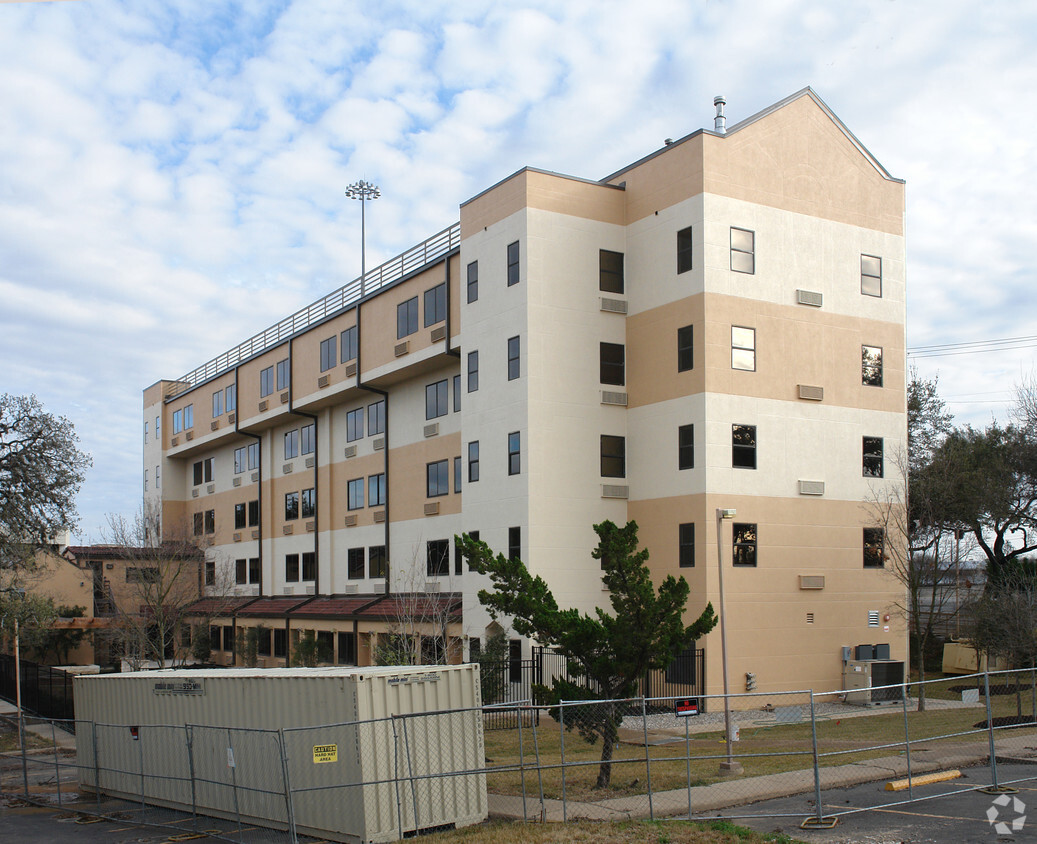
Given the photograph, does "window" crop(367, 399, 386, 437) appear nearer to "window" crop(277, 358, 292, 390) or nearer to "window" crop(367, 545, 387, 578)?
"window" crop(367, 545, 387, 578)

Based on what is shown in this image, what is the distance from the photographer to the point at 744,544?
1253 inches

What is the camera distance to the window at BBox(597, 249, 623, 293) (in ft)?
115

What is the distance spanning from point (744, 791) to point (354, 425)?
3289 centimetres

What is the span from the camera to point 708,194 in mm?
32188

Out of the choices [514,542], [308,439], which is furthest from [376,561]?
[514,542]

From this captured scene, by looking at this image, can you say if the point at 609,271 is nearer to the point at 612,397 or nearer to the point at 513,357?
the point at 612,397

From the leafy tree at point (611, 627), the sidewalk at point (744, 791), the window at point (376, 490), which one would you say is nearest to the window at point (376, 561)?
the window at point (376, 490)

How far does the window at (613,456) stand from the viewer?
34.6 metres

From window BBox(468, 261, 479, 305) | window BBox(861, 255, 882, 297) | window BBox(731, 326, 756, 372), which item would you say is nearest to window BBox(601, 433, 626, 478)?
window BBox(731, 326, 756, 372)

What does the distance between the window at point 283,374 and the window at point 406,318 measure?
1153 cm

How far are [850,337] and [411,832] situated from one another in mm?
24839

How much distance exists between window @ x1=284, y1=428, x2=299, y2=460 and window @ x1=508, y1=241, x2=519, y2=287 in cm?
2244

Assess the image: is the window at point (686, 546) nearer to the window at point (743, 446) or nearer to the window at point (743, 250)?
the window at point (743, 446)

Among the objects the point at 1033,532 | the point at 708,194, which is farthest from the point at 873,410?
the point at 1033,532
